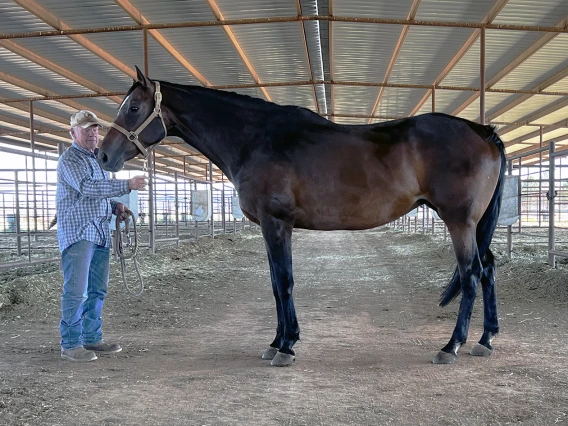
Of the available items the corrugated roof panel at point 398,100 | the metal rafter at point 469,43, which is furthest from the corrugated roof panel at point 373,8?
the corrugated roof panel at point 398,100

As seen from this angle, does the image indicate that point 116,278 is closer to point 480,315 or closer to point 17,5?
point 17,5

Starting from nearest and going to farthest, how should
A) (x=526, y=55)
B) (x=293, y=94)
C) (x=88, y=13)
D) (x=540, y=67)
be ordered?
(x=88, y=13) → (x=526, y=55) → (x=540, y=67) → (x=293, y=94)

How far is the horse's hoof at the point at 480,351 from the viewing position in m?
3.53

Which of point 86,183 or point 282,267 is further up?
point 86,183

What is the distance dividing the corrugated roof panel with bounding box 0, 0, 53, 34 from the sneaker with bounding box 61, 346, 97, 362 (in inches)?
233

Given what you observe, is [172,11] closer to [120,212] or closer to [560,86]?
[120,212]

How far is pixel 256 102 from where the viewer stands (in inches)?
149

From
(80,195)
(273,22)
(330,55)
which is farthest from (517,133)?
(80,195)

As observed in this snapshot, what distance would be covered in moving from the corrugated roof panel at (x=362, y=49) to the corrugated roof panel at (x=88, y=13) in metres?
3.70

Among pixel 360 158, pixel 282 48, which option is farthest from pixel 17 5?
pixel 360 158

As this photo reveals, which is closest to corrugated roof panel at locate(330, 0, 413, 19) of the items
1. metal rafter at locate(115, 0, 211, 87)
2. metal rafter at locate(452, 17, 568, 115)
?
metal rafter at locate(452, 17, 568, 115)

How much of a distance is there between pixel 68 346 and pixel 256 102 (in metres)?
2.35

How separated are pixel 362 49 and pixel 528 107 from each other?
22.3 ft

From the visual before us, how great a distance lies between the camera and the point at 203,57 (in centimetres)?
987
